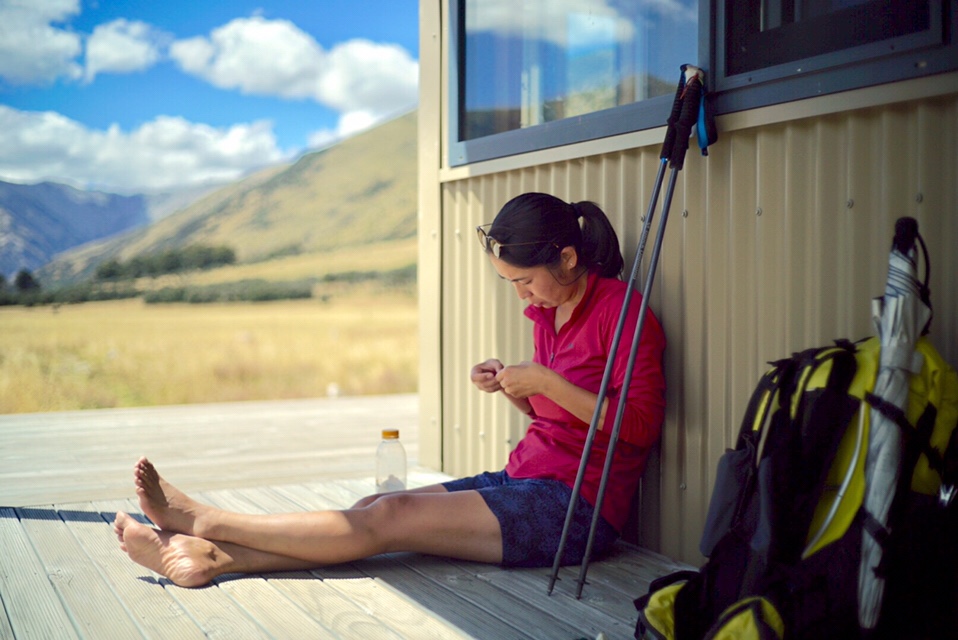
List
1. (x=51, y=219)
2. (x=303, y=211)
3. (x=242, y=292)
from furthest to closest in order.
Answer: (x=303, y=211) < (x=242, y=292) < (x=51, y=219)

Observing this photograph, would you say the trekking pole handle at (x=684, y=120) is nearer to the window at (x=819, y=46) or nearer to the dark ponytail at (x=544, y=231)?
the window at (x=819, y=46)

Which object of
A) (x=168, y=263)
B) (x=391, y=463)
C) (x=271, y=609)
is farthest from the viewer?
(x=168, y=263)

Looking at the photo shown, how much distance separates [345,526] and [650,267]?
38.7 inches

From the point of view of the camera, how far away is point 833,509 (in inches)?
60.9

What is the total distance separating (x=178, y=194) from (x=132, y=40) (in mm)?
5219

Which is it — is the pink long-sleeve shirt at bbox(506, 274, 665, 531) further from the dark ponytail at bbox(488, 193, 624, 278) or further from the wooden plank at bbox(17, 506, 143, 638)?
the wooden plank at bbox(17, 506, 143, 638)

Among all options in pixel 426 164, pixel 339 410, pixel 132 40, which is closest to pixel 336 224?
pixel 132 40

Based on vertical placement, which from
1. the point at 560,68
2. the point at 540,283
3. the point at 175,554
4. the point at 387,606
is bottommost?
the point at 387,606

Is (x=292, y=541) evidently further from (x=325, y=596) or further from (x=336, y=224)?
(x=336, y=224)

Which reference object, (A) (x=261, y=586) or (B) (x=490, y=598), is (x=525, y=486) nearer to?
(B) (x=490, y=598)

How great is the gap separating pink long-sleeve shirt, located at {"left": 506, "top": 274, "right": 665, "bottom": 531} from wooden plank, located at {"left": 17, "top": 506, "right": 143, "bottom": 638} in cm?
107

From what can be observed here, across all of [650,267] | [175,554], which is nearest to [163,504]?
[175,554]

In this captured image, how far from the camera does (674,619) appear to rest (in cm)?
172

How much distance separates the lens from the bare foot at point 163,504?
2049 millimetres
